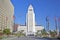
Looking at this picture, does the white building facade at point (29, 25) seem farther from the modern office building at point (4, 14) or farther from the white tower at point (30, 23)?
the modern office building at point (4, 14)

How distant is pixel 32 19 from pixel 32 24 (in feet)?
5.68

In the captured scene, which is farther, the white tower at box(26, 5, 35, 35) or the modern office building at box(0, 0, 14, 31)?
the white tower at box(26, 5, 35, 35)

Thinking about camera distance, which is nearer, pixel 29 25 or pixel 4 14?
pixel 4 14

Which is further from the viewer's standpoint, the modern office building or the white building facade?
the white building facade

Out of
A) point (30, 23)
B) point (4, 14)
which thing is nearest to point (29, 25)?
point (30, 23)

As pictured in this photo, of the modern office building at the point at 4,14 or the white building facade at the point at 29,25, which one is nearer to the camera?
the modern office building at the point at 4,14

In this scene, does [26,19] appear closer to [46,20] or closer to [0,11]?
[46,20]

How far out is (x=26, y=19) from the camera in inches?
2229

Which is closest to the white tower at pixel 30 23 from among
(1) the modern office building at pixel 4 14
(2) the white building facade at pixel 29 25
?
Result: (2) the white building facade at pixel 29 25

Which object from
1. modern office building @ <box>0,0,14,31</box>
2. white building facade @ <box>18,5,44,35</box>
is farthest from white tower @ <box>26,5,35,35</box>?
modern office building @ <box>0,0,14,31</box>

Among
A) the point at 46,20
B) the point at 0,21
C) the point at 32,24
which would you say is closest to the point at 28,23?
the point at 32,24

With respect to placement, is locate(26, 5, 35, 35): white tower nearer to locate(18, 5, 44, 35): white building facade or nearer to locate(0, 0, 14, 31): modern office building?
locate(18, 5, 44, 35): white building facade

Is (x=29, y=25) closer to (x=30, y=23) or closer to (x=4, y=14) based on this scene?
(x=30, y=23)

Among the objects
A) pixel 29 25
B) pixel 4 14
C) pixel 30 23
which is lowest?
pixel 29 25
